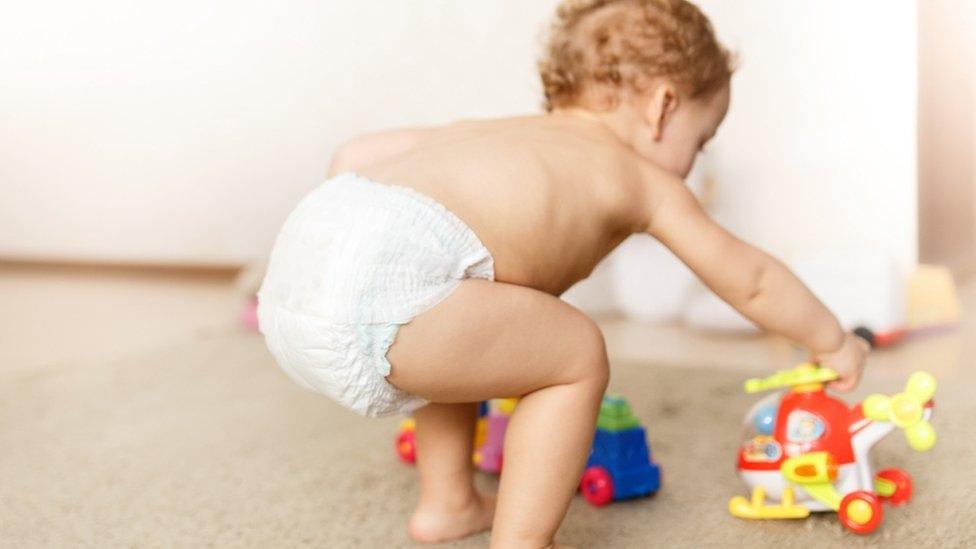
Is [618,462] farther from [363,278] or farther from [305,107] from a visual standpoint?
[305,107]

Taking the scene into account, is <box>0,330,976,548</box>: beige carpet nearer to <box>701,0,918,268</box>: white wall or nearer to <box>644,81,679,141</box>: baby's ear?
<box>644,81,679,141</box>: baby's ear

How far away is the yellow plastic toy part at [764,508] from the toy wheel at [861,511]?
1.7 inches

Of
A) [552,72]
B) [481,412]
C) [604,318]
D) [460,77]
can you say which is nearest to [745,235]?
[604,318]

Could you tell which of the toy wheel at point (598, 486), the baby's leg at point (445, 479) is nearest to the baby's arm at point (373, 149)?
the baby's leg at point (445, 479)

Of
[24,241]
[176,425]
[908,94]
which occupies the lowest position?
[24,241]

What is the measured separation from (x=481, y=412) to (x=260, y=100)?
1.38 meters

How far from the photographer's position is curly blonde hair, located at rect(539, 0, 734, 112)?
3.22 ft

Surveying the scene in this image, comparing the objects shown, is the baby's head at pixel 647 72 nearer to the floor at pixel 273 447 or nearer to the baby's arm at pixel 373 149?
the baby's arm at pixel 373 149

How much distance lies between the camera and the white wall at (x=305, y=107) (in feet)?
6.59

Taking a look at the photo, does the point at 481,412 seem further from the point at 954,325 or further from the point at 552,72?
the point at 954,325

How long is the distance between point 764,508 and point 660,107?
0.38m

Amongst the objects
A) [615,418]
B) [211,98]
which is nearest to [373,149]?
[615,418]

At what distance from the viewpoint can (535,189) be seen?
2.86ft

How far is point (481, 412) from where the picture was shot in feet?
4.08
